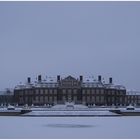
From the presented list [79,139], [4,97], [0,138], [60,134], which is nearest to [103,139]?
[79,139]

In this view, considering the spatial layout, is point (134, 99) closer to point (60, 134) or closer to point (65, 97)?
point (65, 97)

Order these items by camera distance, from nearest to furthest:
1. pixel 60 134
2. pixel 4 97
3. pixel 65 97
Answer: pixel 60 134 < pixel 65 97 < pixel 4 97

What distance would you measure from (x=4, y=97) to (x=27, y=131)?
157 feet

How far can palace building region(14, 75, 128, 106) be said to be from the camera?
184 ft

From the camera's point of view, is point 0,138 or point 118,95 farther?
point 118,95

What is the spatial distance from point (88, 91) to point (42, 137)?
4235 centimetres

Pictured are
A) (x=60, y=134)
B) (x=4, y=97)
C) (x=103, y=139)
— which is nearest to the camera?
(x=103, y=139)

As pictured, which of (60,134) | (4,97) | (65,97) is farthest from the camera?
(4,97)

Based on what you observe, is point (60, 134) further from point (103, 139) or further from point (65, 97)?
point (65, 97)

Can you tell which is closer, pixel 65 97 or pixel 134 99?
pixel 65 97

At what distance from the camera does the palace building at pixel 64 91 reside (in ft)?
184

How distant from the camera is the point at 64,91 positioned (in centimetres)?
5650

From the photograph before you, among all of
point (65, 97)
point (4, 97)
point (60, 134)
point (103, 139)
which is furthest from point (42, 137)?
point (4, 97)

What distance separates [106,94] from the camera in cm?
5744
